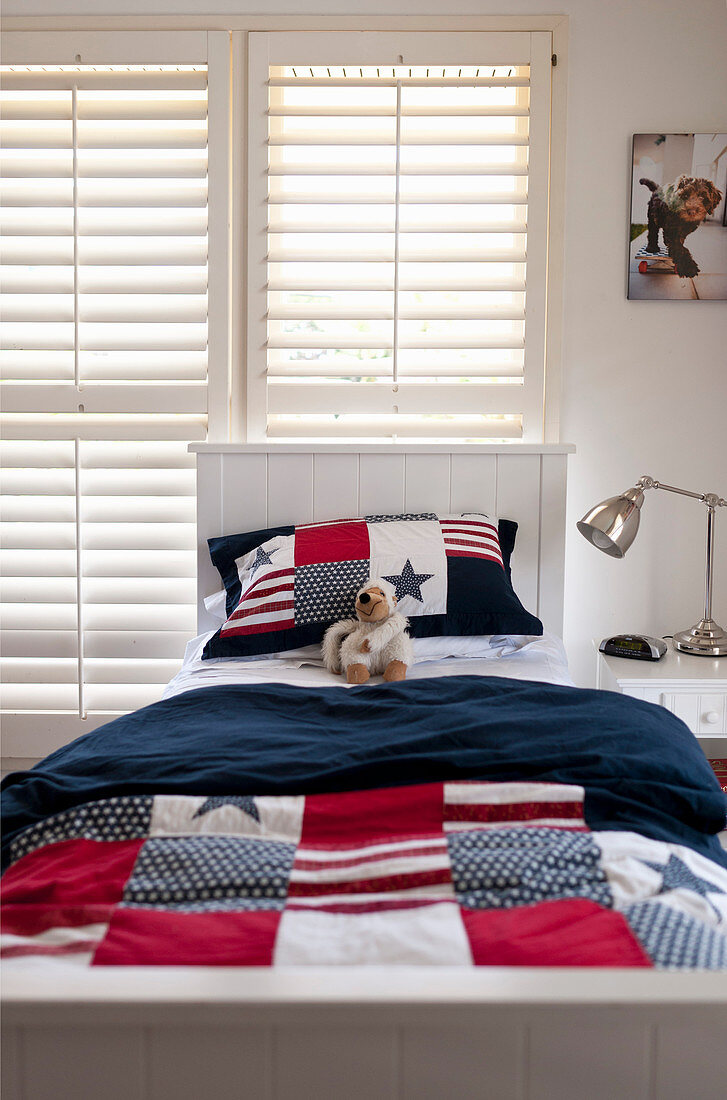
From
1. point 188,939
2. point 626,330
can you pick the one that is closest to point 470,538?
point 626,330

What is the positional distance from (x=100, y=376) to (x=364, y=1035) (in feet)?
7.39

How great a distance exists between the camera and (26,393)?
104 inches

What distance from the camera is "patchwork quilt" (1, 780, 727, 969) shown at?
34.4 inches

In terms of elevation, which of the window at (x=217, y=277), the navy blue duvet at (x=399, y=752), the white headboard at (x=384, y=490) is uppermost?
the window at (x=217, y=277)

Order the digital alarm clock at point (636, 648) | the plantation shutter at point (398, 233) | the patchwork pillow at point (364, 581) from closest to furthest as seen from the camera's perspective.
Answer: the patchwork pillow at point (364, 581) < the digital alarm clock at point (636, 648) < the plantation shutter at point (398, 233)

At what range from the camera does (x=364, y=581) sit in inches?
82.3

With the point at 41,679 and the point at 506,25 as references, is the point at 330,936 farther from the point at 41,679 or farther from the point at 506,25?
the point at 506,25

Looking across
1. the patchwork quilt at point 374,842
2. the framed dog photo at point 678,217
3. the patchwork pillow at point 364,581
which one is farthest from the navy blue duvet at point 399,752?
the framed dog photo at point 678,217

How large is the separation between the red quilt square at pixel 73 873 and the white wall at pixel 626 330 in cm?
185

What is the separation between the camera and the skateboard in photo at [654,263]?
2.55 metres

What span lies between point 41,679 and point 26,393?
2.81 feet

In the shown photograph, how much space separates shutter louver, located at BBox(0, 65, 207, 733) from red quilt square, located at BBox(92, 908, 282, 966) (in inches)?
69.4

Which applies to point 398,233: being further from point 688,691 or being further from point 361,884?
point 361,884

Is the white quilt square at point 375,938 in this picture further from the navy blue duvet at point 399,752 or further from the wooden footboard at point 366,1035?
the navy blue duvet at point 399,752
